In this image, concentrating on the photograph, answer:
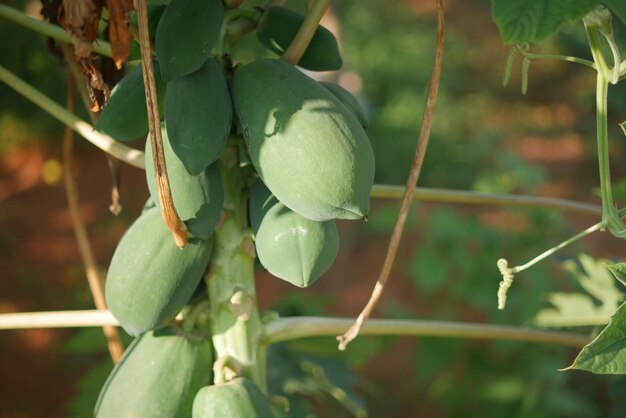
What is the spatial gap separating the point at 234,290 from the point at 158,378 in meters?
0.14

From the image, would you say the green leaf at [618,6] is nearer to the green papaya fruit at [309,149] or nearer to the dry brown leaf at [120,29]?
the green papaya fruit at [309,149]

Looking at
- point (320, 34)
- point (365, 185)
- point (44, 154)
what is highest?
point (320, 34)

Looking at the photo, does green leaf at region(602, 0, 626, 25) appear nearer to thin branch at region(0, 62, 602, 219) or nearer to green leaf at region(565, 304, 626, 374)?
green leaf at region(565, 304, 626, 374)

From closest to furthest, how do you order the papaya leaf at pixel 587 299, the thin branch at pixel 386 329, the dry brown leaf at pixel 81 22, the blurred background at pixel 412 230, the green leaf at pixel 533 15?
the green leaf at pixel 533 15 < the dry brown leaf at pixel 81 22 < the thin branch at pixel 386 329 < the papaya leaf at pixel 587 299 < the blurred background at pixel 412 230

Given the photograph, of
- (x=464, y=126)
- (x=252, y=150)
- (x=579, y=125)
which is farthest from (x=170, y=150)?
(x=579, y=125)

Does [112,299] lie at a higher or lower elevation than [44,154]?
higher

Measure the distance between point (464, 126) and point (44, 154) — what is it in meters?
3.05

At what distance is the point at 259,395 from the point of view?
3.15ft

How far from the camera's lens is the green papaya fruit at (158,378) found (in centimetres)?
96

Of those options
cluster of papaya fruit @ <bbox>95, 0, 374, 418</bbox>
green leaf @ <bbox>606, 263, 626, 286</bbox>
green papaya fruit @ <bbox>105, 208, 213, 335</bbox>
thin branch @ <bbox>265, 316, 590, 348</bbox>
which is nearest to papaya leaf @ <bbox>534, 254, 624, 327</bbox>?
thin branch @ <bbox>265, 316, 590, 348</bbox>

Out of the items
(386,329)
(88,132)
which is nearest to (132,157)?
(88,132)

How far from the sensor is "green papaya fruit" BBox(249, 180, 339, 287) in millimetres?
885

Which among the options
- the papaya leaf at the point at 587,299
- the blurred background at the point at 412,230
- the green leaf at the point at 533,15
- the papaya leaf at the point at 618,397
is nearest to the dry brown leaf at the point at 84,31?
the green leaf at the point at 533,15

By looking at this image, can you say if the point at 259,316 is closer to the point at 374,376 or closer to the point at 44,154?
the point at 374,376
